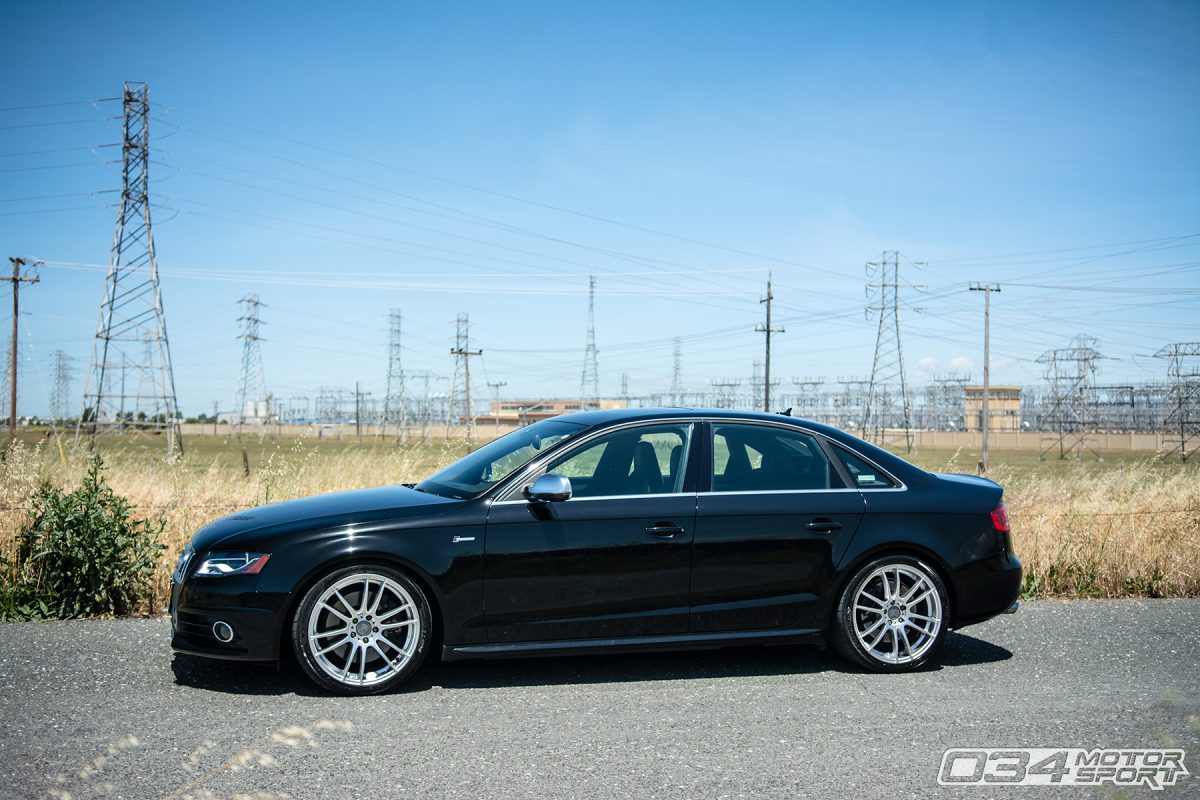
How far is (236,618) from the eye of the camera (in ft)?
16.7

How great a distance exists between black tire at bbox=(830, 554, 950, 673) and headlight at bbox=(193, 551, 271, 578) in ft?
Answer: 10.9

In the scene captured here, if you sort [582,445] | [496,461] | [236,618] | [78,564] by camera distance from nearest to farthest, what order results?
[236,618]
[582,445]
[496,461]
[78,564]

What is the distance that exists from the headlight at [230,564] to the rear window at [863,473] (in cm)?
347

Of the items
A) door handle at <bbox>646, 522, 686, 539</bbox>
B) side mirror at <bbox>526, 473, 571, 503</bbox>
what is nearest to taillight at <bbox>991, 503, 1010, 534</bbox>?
door handle at <bbox>646, 522, 686, 539</bbox>

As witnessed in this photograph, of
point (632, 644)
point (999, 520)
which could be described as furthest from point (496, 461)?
point (999, 520)

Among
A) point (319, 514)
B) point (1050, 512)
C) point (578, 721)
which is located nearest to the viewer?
point (578, 721)

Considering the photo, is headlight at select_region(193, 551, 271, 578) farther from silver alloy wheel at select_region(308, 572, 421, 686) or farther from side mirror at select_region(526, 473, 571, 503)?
side mirror at select_region(526, 473, 571, 503)

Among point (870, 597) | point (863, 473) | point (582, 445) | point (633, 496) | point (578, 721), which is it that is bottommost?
point (578, 721)

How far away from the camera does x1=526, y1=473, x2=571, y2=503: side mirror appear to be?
523 centimetres

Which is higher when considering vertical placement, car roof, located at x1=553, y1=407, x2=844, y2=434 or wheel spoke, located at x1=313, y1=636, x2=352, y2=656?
car roof, located at x1=553, y1=407, x2=844, y2=434

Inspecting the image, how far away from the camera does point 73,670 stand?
219 inches

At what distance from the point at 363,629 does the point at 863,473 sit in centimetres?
315

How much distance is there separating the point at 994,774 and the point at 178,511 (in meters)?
8.35

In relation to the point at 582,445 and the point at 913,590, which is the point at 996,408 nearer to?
the point at 913,590
